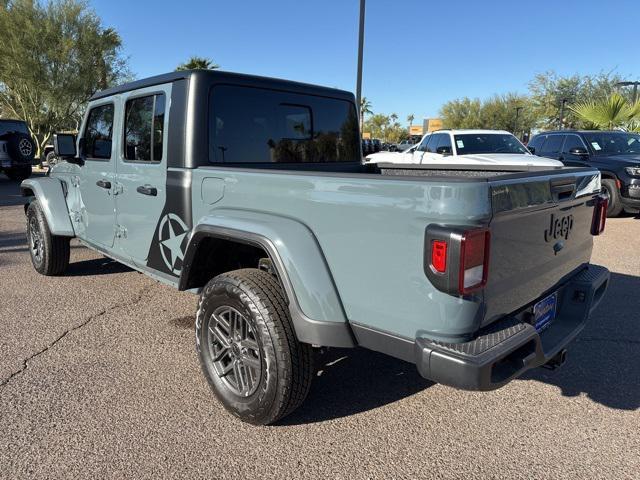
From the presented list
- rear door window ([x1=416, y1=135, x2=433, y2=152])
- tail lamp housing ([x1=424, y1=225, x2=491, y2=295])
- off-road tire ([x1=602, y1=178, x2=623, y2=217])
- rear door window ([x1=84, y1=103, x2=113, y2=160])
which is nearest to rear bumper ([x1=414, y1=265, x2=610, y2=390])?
tail lamp housing ([x1=424, y1=225, x2=491, y2=295])

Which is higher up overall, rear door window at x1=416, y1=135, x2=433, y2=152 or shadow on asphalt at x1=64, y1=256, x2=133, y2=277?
rear door window at x1=416, y1=135, x2=433, y2=152

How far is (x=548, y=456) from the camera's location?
242cm

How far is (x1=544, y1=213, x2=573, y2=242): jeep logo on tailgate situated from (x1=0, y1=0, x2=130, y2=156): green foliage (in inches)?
955

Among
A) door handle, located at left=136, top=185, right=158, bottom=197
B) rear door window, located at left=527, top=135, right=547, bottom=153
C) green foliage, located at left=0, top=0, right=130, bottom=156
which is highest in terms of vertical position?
green foliage, located at left=0, top=0, right=130, bottom=156

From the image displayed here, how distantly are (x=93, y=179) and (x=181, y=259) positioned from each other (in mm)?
1647

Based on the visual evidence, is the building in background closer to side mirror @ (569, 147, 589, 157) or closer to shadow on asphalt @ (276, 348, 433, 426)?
side mirror @ (569, 147, 589, 157)

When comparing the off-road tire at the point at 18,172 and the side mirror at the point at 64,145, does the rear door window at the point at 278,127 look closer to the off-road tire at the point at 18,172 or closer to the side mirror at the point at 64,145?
the side mirror at the point at 64,145

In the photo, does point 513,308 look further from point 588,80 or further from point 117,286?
point 588,80

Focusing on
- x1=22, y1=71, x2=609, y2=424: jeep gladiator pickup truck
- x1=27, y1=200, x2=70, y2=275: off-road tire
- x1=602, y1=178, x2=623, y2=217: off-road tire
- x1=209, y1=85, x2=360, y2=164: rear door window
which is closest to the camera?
x1=22, y1=71, x2=609, y2=424: jeep gladiator pickup truck

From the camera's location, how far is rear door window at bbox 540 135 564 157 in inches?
424

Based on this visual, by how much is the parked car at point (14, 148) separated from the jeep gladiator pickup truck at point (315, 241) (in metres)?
12.5

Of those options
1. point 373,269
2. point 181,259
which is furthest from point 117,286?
point 373,269

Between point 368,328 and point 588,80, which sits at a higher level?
point 588,80

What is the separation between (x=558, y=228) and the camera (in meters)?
2.52
